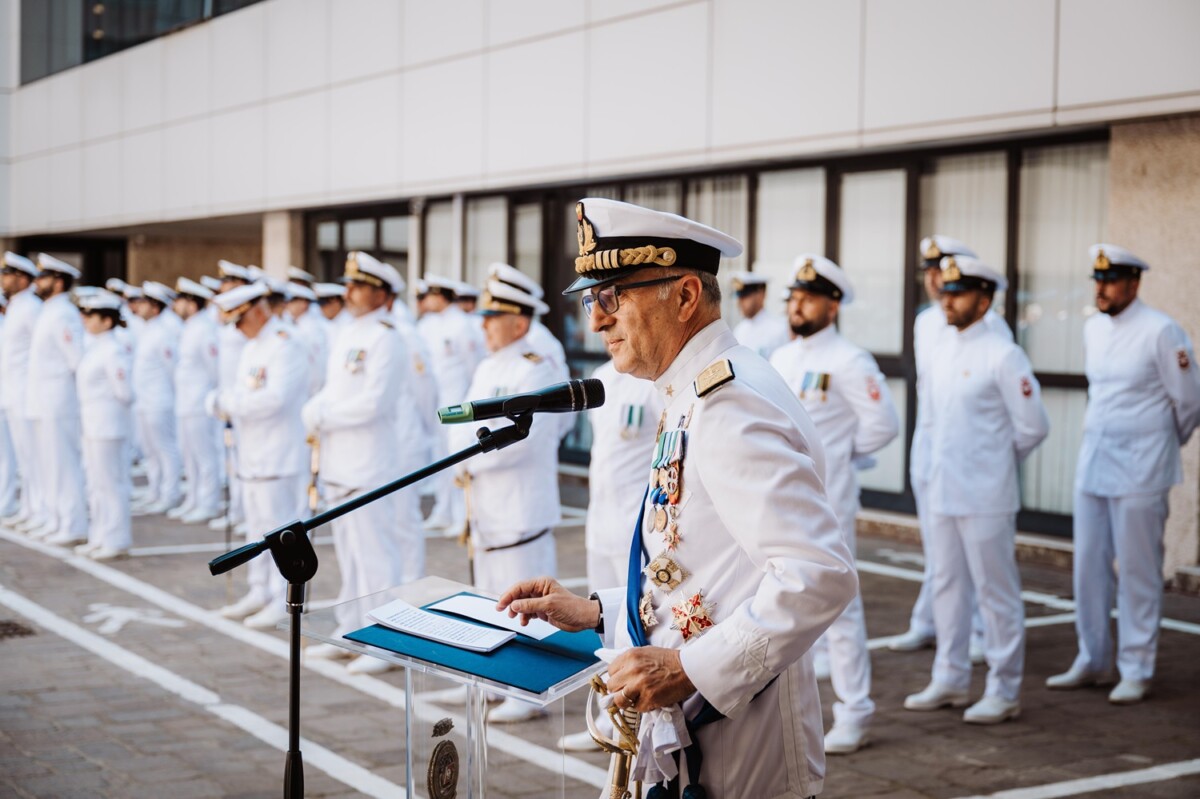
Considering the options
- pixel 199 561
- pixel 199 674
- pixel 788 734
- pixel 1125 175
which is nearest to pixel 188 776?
pixel 199 674

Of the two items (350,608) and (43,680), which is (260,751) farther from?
(350,608)

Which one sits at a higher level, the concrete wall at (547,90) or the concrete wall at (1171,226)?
the concrete wall at (547,90)

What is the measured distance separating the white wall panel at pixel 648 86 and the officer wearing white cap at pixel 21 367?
5607mm

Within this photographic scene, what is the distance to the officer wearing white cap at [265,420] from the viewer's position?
Answer: 8.09 metres

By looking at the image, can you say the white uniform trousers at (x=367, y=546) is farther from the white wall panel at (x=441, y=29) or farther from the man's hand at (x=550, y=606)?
the white wall panel at (x=441, y=29)

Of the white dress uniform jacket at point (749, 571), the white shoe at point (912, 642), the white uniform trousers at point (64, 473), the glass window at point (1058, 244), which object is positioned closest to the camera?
the white dress uniform jacket at point (749, 571)

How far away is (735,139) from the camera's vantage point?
11766mm

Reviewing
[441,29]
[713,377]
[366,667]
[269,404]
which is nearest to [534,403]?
[713,377]

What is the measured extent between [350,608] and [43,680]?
4787 millimetres

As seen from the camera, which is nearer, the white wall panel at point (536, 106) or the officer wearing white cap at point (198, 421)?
the officer wearing white cap at point (198, 421)

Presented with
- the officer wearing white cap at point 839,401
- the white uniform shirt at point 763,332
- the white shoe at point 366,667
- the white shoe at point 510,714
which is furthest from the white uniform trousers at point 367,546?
the white shoe at point 510,714

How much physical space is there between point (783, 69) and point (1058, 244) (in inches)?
109

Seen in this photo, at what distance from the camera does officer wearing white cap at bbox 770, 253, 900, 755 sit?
232 inches

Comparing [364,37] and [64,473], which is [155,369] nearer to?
[64,473]
